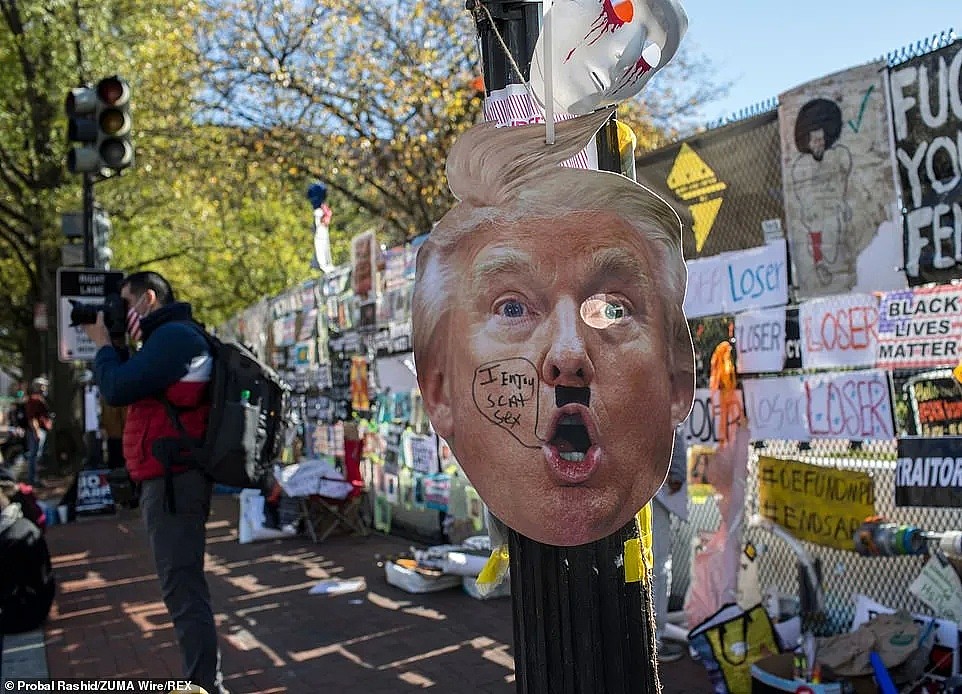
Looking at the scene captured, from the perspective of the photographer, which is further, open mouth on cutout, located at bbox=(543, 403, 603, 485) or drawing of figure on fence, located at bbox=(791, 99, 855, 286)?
drawing of figure on fence, located at bbox=(791, 99, 855, 286)

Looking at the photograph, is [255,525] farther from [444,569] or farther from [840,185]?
[840,185]

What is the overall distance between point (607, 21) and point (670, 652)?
414 centimetres

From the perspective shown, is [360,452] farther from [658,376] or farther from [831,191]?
[658,376]

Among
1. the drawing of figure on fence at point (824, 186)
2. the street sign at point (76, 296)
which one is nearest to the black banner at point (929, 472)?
the drawing of figure on fence at point (824, 186)

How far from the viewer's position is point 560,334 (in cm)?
181

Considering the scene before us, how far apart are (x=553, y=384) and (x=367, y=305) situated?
7840 millimetres

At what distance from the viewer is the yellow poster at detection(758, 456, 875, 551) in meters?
4.89

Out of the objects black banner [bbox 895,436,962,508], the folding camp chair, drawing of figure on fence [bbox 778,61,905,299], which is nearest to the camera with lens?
drawing of figure on fence [bbox 778,61,905,299]

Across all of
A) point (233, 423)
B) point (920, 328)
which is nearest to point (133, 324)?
point (233, 423)

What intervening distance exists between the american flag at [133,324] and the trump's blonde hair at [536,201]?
2979mm

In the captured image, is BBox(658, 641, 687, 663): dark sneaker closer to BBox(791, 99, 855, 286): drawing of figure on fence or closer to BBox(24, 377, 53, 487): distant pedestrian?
BBox(791, 99, 855, 286): drawing of figure on fence

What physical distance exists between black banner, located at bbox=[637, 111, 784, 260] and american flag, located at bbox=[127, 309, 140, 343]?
2.92 m

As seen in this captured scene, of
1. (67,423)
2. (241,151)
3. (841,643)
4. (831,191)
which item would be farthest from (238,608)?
(67,423)

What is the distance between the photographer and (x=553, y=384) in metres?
1.81
